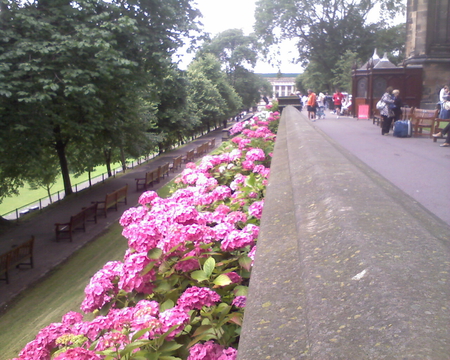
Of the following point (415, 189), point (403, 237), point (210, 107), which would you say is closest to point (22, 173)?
point (415, 189)

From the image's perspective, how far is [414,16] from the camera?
71.2 ft

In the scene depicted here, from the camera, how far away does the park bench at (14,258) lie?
1107cm

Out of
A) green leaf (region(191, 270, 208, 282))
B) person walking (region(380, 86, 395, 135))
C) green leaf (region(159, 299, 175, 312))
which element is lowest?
person walking (region(380, 86, 395, 135))

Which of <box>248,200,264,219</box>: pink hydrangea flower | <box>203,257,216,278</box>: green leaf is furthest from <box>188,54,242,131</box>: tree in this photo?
<box>203,257,216,278</box>: green leaf

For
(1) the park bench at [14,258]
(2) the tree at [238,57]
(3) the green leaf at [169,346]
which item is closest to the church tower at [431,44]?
(1) the park bench at [14,258]

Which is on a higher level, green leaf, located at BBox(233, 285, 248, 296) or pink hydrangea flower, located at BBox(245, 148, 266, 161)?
pink hydrangea flower, located at BBox(245, 148, 266, 161)

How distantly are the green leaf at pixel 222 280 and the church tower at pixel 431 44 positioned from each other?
69.5 feet

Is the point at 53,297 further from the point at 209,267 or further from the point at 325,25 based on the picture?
the point at 325,25

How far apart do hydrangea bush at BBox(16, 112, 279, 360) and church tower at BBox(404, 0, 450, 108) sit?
20.9 meters

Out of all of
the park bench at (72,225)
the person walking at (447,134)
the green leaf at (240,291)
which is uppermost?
the green leaf at (240,291)

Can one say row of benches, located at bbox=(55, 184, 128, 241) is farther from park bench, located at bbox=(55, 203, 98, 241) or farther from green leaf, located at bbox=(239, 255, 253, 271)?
Answer: green leaf, located at bbox=(239, 255, 253, 271)

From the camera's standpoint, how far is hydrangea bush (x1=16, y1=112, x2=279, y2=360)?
1686mm

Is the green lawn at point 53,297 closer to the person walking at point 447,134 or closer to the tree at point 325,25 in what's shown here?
the person walking at point 447,134

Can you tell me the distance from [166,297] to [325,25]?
49.1 metres
